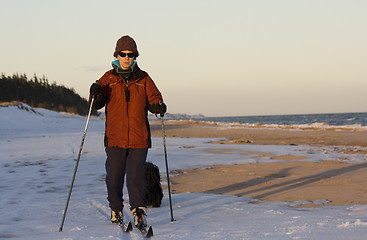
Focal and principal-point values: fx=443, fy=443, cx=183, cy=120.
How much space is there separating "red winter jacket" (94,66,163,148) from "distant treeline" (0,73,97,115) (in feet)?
170

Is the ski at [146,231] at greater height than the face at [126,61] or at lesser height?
lesser

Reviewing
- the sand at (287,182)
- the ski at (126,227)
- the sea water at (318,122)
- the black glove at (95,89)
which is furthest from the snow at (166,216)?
the sea water at (318,122)

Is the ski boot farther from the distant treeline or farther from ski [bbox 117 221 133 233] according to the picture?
the distant treeline

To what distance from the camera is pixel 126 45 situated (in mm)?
4453

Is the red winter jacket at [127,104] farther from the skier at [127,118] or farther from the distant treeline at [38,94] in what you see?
the distant treeline at [38,94]

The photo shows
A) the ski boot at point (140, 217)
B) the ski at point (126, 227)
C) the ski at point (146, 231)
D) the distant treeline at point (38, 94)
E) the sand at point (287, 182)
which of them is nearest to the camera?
the ski at point (146, 231)

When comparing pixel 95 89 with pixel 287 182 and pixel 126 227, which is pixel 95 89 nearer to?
pixel 126 227

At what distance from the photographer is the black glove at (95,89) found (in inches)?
167

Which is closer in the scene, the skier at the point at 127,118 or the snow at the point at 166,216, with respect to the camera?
the snow at the point at 166,216

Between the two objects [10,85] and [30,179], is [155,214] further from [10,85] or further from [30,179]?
[10,85]

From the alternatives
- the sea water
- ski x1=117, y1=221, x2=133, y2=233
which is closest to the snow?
ski x1=117, y1=221, x2=133, y2=233

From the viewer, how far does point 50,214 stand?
491 centimetres

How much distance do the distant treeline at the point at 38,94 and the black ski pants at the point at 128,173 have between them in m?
52.0

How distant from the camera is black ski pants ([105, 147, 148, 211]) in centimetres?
443
